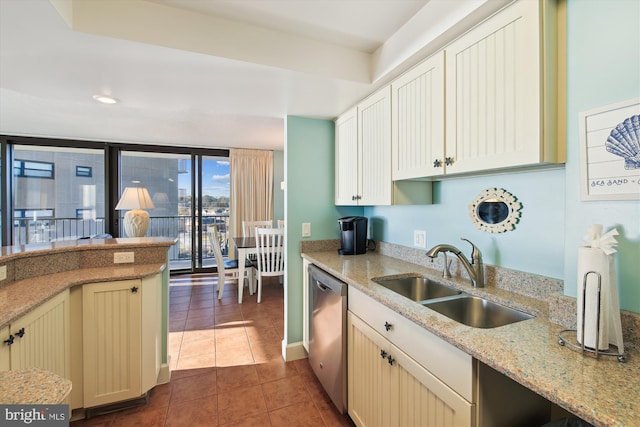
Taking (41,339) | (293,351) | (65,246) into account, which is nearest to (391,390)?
(293,351)

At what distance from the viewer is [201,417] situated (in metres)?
1.81

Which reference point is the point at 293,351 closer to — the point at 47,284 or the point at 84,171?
the point at 47,284

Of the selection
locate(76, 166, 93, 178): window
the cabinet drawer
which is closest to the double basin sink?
the cabinet drawer

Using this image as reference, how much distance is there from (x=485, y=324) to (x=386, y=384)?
0.55 meters

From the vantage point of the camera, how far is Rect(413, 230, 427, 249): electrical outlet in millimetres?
1963

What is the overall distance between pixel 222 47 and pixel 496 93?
1378mm

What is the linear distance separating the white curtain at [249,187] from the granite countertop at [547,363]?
14.5 feet

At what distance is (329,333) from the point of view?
1891 millimetres

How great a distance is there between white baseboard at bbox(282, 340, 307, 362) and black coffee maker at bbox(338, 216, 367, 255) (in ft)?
3.04

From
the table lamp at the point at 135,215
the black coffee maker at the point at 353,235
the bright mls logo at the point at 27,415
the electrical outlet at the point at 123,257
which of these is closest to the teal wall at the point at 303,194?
the black coffee maker at the point at 353,235

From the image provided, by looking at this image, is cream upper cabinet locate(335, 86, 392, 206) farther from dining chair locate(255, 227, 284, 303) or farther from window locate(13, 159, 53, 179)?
window locate(13, 159, 53, 179)

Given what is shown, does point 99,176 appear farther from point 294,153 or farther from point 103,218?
point 294,153

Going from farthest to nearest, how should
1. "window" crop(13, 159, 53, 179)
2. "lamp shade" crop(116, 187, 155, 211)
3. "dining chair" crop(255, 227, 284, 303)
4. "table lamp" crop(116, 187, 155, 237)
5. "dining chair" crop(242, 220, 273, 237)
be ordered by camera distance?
"dining chair" crop(242, 220, 273, 237) → "window" crop(13, 159, 53, 179) → "dining chair" crop(255, 227, 284, 303) → "lamp shade" crop(116, 187, 155, 211) → "table lamp" crop(116, 187, 155, 237)

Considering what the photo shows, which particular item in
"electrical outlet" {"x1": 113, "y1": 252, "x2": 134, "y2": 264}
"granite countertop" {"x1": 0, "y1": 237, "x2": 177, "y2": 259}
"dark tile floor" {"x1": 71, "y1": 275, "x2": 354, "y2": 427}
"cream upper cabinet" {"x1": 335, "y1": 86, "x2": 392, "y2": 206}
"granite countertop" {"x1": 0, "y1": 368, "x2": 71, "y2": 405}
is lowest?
"dark tile floor" {"x1": 71, "y1": 275, "x2": 354, "y2": 427}
